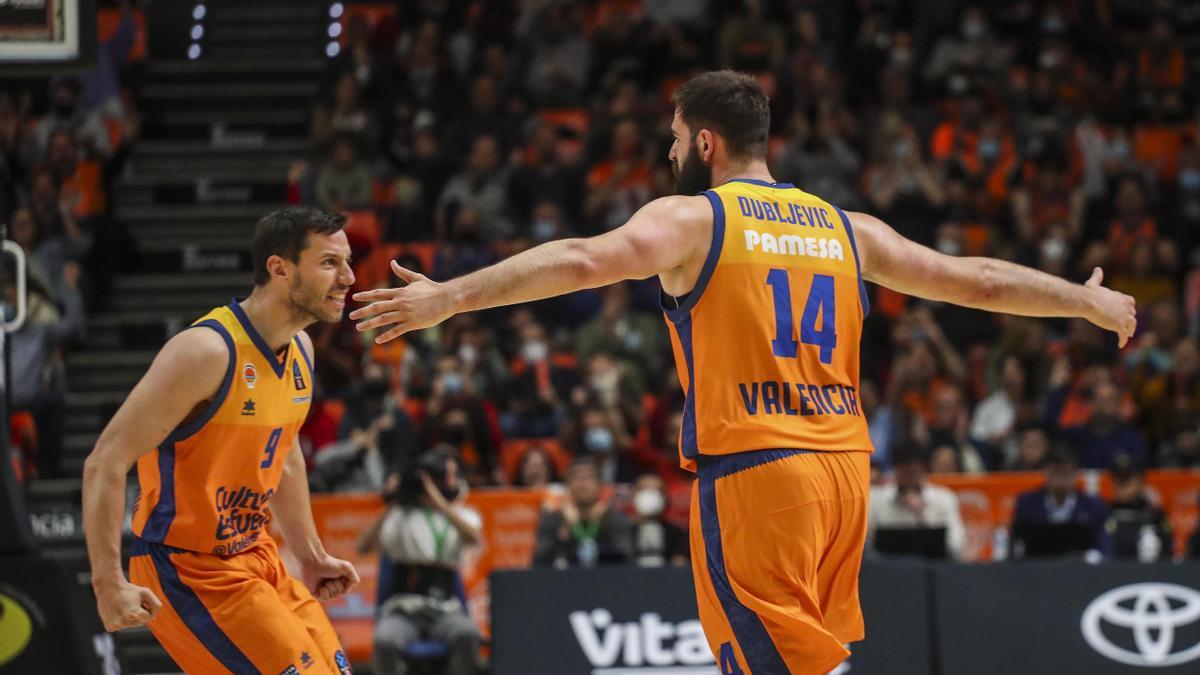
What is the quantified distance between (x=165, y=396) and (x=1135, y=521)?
846cm

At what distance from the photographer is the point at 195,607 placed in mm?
5668

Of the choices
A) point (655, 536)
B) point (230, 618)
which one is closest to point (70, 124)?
point (655, 536)

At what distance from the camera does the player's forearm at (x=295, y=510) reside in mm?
6172

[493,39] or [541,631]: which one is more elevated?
→ [493,39]

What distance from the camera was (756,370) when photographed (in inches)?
195

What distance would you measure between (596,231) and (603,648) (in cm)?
692

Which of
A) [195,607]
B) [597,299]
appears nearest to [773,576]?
[195,607]

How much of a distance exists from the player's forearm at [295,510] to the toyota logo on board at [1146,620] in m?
5.74

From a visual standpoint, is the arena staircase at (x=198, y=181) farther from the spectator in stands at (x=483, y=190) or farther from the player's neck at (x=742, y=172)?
the player's neck at (x=742, y=172)

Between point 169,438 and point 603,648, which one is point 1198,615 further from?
point 169,438

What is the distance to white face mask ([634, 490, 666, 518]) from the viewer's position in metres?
12.0

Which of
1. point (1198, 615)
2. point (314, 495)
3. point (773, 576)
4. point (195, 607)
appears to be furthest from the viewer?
point (314, 495)

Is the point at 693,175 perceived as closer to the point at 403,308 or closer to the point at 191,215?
the point at 403,308

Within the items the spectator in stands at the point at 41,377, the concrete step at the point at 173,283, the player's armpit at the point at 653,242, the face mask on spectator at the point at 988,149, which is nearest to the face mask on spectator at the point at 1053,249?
the face mask on spectator at the point at 988,149
